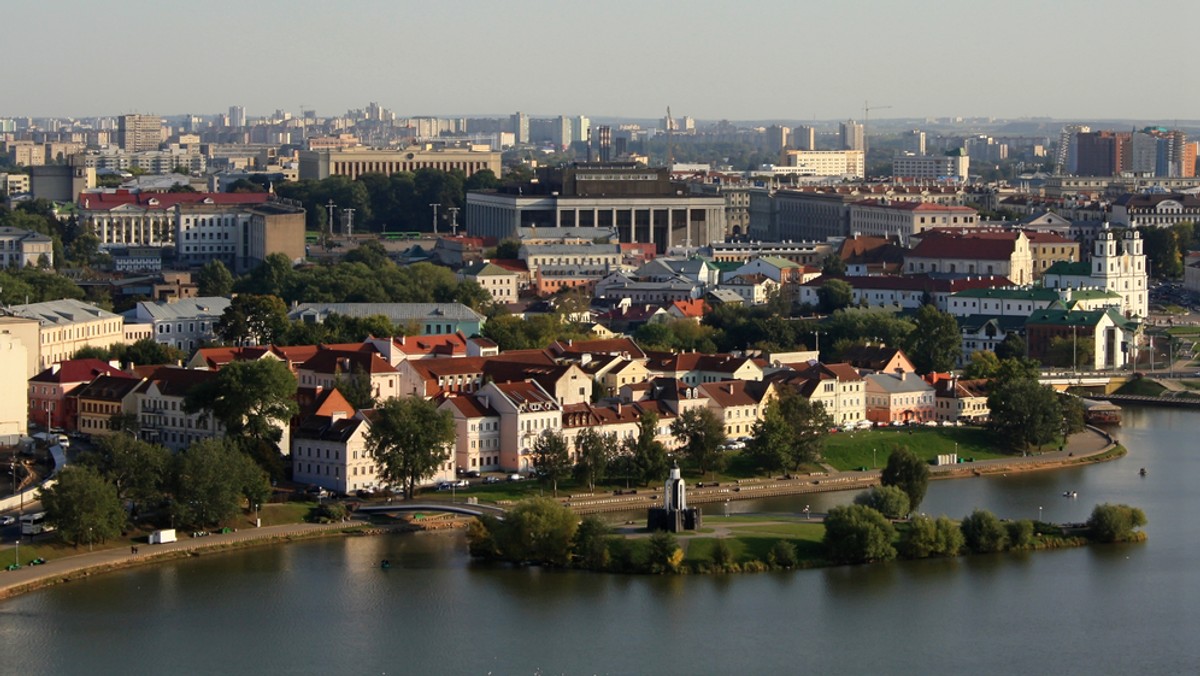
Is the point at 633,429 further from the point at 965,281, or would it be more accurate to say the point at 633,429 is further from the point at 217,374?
the point at 965,281

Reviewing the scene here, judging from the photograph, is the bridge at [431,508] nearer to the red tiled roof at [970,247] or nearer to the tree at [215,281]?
the tree at [215,281]

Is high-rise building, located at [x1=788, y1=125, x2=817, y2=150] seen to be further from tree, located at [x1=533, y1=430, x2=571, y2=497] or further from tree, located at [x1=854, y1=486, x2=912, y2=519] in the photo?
tree, located at [x1=854, y1=486, x2=912, y2=519]

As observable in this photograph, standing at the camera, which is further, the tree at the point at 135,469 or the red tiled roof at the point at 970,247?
the red tiled roof at the point at 970,247

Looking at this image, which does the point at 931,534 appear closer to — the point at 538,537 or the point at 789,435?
the point at 538,537

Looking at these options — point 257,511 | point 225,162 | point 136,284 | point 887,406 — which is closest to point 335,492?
point 257,511

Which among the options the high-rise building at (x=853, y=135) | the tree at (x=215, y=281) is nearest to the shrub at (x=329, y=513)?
the tree at (x=215, y=281)
